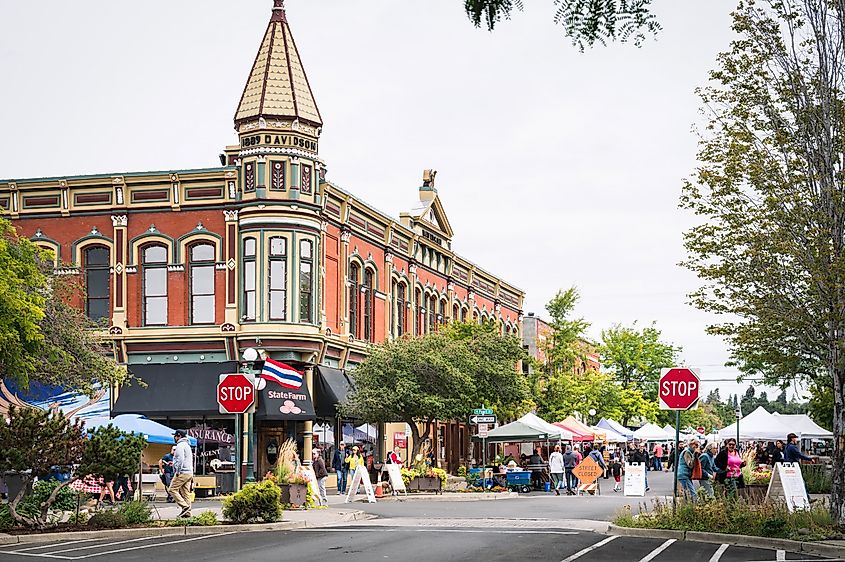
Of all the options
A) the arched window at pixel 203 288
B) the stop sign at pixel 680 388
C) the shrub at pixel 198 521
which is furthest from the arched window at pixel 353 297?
the stop sign at pixel 680 388

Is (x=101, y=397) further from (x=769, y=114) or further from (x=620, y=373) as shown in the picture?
(x=620, y=373)

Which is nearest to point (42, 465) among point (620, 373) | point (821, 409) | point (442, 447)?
point (442, 447)

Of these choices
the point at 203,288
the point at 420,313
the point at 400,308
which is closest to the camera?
the point at 203,288

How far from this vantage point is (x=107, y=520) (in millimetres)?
22922

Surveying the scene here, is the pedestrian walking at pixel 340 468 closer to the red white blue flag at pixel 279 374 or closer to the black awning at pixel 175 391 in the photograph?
the red white blue flag at pixel 279 374

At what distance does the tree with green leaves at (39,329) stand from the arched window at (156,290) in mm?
3019

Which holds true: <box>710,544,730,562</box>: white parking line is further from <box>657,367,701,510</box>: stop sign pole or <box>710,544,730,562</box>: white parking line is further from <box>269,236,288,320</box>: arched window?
<box>269,236,288,320</box>: arched window

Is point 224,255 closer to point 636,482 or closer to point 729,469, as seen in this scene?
point 636,482

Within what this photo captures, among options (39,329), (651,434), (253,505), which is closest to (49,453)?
(253,505)

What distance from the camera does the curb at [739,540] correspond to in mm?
19297

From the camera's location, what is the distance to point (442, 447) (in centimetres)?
5769

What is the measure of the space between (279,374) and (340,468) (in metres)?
4.37

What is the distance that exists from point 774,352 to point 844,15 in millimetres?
7886

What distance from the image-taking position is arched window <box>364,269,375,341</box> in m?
48.1
